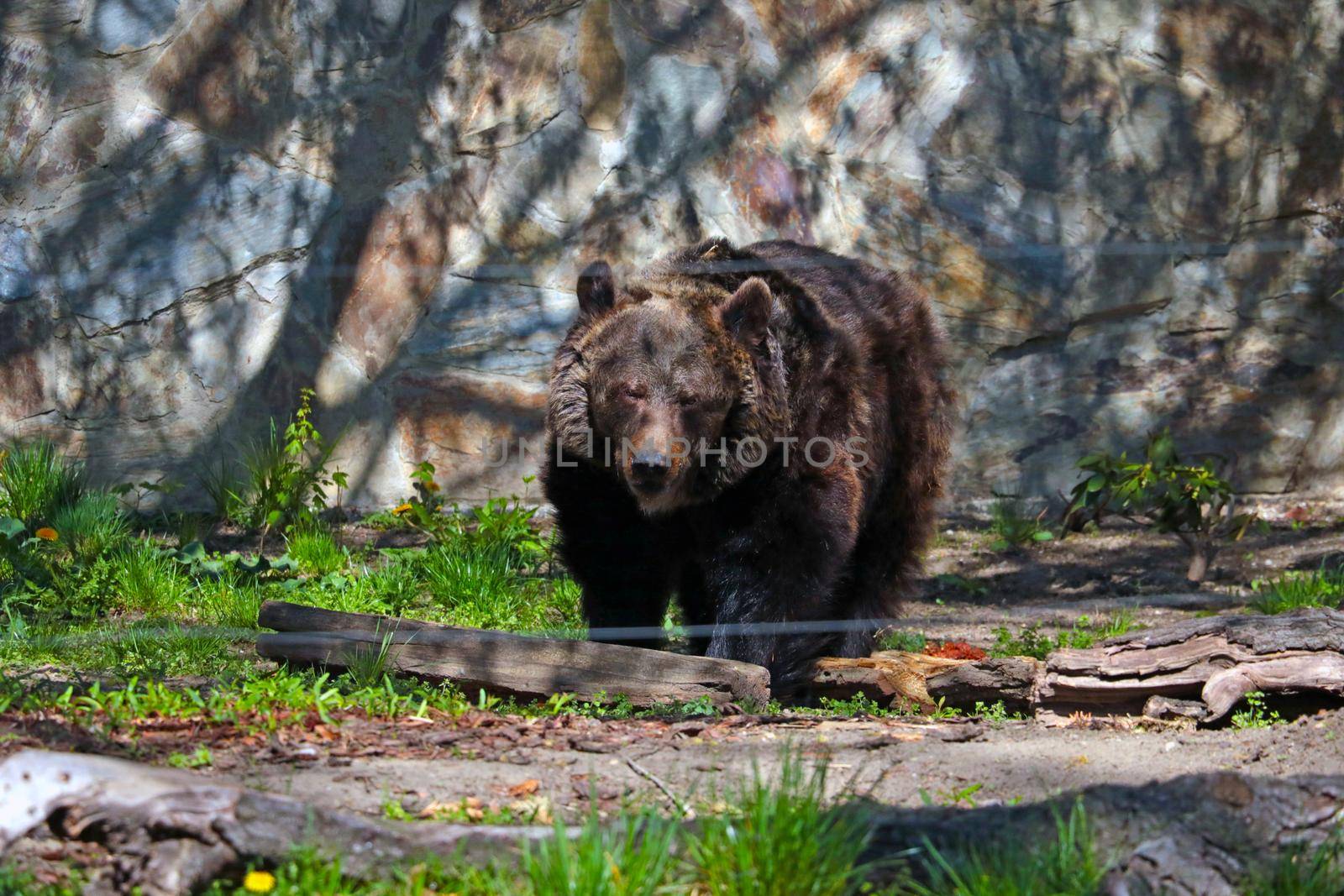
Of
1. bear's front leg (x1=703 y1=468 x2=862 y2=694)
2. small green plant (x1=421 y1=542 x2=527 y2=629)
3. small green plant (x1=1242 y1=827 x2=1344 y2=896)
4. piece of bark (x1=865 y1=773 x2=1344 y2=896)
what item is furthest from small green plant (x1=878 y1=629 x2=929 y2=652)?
small green plant (x1=1242 y1=827 x2=1344 y2=896)

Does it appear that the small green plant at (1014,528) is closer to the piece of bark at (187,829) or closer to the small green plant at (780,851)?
the small green plant at (780,851)

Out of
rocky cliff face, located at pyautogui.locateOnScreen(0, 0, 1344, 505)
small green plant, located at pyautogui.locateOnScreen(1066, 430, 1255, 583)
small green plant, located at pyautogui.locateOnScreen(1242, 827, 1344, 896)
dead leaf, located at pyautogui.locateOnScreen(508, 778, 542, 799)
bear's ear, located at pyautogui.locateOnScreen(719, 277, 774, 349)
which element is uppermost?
rocky cliff face, located at pyautogui.locateOnScreen(0, 0, 1344, 505)

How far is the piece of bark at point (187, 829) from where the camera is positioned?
2.41 metres

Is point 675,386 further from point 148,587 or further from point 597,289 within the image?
point 148,587

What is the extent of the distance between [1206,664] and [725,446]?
74.3 inches

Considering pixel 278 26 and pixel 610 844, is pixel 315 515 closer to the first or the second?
pixel 278 26

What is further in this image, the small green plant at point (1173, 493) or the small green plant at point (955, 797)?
the small green plant at point (1173, 493)

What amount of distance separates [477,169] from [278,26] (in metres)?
1.46

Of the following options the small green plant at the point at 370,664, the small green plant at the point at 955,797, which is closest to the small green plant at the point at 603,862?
the small green plant at the point at 955,797

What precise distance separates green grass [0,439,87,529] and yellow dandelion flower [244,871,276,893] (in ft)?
15.6

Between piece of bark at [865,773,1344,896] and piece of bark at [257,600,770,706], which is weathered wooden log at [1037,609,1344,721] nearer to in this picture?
piece of bark at [257,600,770,706]

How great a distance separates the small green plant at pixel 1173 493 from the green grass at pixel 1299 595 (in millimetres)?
858

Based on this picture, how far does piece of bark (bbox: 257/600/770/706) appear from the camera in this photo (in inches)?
169

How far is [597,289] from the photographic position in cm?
536
